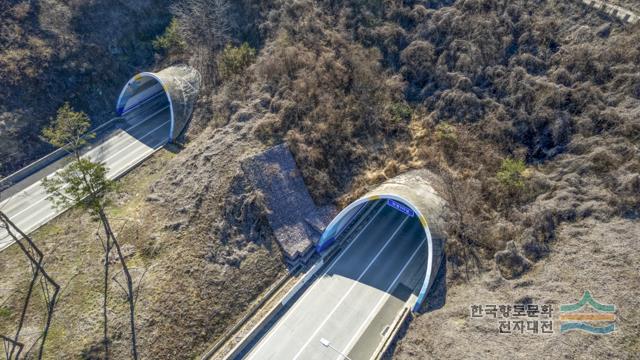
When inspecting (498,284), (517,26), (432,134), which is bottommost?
(498,284)

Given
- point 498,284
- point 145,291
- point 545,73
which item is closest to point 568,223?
point 498,284

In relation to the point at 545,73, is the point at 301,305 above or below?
below

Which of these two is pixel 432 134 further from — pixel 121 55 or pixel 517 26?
pixel 121 55

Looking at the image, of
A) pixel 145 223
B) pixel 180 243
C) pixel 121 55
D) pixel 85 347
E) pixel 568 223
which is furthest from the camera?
pixel 121 55

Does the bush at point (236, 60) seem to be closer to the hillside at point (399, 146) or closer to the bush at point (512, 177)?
the hillside at point (399, 146)

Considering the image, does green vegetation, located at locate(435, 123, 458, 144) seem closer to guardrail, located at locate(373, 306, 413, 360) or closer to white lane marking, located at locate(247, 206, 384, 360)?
white lane marking, located at locate(247, 206, 384, 360)

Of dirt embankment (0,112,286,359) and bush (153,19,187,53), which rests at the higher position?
bush (153,19,187,53)

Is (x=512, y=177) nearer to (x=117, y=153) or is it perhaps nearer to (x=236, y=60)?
(x=236, y=60)

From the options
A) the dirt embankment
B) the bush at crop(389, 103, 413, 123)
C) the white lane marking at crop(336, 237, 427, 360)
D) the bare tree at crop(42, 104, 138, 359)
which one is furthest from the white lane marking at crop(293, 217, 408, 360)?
the bare tree at crop(42, 104, 138, 359)
